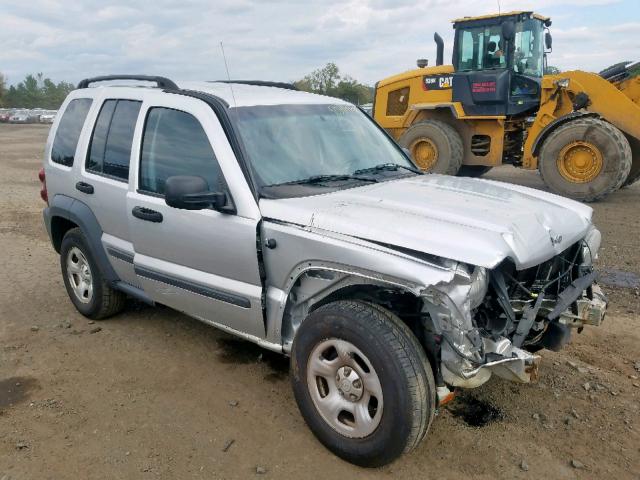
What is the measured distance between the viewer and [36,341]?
4.61 meters

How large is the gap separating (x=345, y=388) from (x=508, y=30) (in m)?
8.38

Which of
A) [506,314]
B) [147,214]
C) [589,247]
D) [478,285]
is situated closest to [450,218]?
[478,285]

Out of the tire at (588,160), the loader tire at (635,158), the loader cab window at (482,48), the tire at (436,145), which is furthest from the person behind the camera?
the tire at (436,145)

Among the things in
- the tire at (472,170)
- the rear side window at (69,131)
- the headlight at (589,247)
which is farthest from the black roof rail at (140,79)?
the tire at (472,170)

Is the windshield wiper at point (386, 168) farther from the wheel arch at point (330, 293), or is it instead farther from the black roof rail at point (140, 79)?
the black roof rail at point (140, 79)

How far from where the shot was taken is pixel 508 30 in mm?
9555

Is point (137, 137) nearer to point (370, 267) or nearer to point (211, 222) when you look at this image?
point (211, 222)

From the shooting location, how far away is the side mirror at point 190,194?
3193 mm

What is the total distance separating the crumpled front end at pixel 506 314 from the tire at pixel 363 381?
7.3 inches

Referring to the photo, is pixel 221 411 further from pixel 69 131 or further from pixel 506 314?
pixel 69 131

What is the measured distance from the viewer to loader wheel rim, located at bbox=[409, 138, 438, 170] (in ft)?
37.2

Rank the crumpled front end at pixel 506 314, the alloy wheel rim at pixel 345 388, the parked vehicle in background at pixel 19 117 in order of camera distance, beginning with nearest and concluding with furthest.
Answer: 1. the crumpled front end at pixel 506 314
2. the alloy wheel rim at pixel 345 388
3. the parked vehicle in background at pixel 19 117

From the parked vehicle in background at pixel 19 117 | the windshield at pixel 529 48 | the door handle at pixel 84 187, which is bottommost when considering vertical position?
the parked vehicle in background at pixel 19 117

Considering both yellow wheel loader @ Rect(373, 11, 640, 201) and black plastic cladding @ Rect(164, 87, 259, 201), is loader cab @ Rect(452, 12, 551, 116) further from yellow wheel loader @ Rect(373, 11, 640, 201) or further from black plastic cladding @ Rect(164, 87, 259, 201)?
black plastic cladding @ Rect(164, 87, 259, 201)
